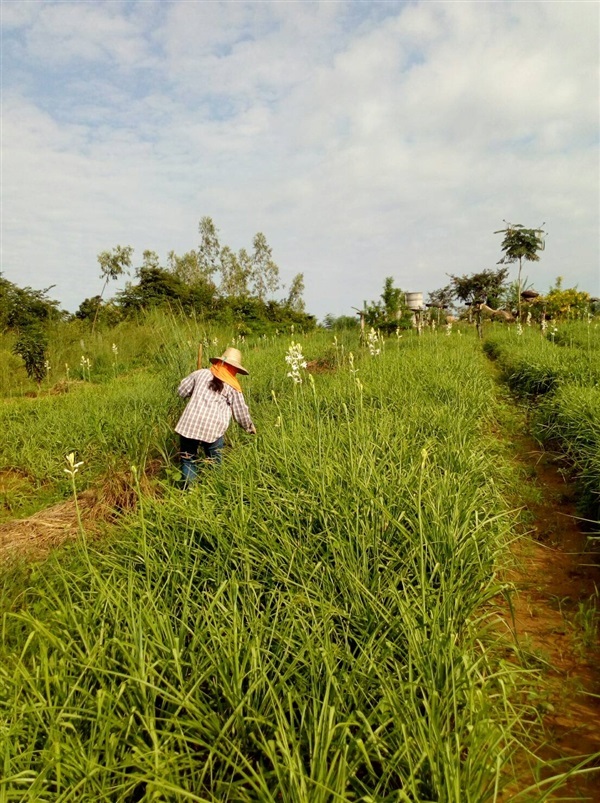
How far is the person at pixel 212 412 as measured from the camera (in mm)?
5168

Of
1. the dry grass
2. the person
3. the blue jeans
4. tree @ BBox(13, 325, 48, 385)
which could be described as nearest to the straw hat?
the person

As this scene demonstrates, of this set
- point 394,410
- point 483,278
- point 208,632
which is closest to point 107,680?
point 208,632

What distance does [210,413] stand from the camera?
5.18 metres

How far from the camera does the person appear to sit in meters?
5.17

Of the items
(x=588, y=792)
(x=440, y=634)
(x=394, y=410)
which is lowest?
(x=588, y=792)

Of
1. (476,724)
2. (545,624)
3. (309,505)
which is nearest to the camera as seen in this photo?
(476,724)

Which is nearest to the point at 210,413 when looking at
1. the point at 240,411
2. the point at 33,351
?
the point at 240,411

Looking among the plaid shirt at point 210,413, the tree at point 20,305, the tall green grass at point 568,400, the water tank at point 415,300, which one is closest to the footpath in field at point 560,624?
the tall green grass at point 568,400

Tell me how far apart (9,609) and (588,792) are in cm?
306

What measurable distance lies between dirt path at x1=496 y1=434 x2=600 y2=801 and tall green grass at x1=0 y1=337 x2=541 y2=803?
19cm

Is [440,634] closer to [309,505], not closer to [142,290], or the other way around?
[309,505]

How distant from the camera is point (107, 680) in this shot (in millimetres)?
1990

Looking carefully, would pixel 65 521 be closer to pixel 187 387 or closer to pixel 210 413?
pixel 210 413

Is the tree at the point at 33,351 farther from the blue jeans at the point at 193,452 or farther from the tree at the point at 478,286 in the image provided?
the tree at the point at 478,286
